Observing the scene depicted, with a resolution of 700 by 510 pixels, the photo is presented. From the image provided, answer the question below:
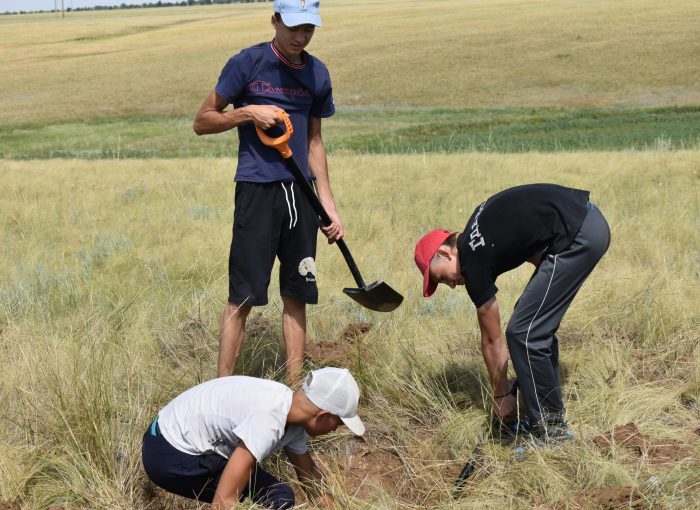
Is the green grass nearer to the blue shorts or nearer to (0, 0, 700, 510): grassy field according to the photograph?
(0, 0, 700, 510): grassy field

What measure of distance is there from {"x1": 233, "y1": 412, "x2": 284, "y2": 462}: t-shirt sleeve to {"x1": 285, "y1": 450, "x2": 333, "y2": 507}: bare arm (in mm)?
324

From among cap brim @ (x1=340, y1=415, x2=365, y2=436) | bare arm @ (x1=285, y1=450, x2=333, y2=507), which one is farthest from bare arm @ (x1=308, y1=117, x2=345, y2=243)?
cap brim @ (x1=340, y1=415, x2=365, y2=436)

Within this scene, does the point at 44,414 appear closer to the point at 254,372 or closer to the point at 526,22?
the point at 254,372

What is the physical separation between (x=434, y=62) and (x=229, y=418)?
39945 millimetres

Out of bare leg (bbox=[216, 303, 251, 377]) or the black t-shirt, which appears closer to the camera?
the black t-shirt

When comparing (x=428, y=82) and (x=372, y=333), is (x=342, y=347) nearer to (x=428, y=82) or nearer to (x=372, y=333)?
(x=372, y=333)

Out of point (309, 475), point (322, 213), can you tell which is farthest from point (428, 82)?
point (309, 475)

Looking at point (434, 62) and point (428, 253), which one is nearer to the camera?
point (428, 253)

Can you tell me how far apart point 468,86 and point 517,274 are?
3090cm

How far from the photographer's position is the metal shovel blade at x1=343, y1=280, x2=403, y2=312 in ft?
15.5

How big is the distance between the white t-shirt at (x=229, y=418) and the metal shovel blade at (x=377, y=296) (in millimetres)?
1307

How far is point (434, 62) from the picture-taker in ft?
137

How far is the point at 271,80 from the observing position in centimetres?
433

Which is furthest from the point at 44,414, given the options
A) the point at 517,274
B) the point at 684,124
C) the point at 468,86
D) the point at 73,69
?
the point at 73,69
